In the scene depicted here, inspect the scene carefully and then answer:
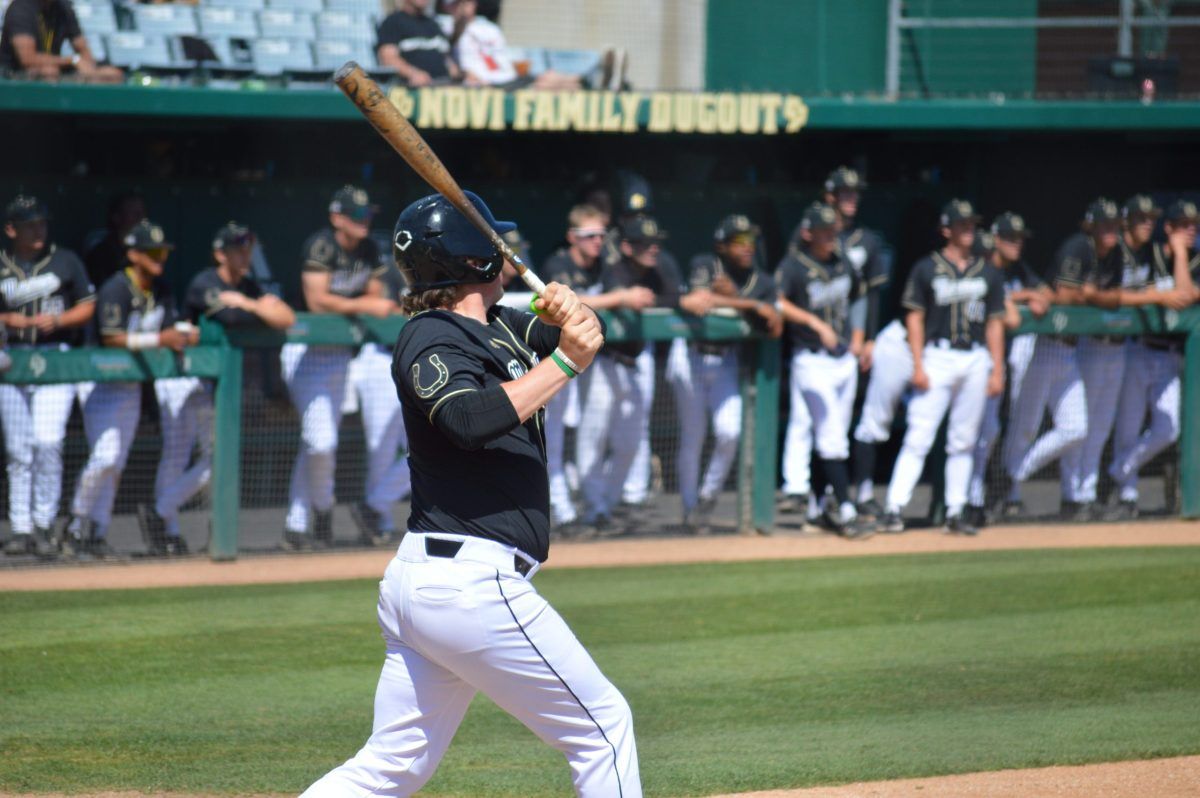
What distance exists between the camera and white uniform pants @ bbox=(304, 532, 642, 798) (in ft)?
10.6

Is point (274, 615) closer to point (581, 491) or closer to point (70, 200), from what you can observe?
point (581, 491)

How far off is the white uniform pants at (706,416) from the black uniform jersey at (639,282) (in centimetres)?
34

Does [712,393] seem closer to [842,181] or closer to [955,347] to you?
[955,347]

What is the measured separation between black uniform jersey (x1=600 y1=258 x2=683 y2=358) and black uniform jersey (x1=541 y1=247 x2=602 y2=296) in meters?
0.10

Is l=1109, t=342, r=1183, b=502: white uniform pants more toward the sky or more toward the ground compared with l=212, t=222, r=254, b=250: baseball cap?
more toward the ground

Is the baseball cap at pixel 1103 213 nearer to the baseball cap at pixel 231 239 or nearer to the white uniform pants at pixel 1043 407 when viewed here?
the white uniform pants at pixel 1043 407

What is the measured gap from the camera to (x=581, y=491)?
29.2 feet

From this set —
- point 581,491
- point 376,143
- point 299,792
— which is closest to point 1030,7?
point 376,143

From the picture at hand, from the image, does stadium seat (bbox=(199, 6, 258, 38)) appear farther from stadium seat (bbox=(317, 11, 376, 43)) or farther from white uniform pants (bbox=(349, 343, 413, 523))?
white uniform pants (bbox=(349, 343, 413, 523))

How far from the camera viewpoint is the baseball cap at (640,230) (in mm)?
8914

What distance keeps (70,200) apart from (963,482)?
20.7ft

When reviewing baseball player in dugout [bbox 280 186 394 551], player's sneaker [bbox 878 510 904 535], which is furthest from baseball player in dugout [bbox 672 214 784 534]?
baseball player in dugout [bbox 280 186 394 551]

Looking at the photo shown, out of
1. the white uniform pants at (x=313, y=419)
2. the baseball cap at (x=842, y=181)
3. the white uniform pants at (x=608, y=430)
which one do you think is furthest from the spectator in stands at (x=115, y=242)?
the baseball cap at (x=842, y=181)

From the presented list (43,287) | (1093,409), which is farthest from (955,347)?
(43,287)
